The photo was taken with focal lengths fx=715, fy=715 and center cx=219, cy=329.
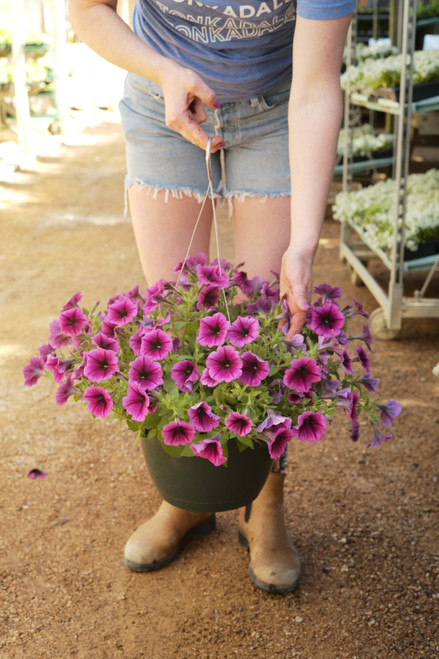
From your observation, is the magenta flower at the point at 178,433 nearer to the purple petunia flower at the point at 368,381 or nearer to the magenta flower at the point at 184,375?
the magenta flower at the point at 184,375

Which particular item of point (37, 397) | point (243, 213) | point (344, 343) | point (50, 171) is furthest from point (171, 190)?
point (50, 171)

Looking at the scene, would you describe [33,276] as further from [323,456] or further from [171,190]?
[171,190]

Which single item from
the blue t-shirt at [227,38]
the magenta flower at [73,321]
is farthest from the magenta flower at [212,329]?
the blue t-shirt at [227,38]

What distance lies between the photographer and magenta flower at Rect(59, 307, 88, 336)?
1.48 metres

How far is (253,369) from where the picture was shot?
129cm

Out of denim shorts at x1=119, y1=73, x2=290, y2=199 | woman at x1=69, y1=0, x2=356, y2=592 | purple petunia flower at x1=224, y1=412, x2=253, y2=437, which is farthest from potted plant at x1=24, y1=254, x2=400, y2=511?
denim shorts at x1=119, y1=73, x2=290, y2=199

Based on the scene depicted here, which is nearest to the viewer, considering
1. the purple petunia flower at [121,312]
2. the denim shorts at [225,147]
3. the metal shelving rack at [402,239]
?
the purple petunia flower at [121,312]

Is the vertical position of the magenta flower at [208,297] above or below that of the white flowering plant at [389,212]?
above

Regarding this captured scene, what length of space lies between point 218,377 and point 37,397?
72.3 inches

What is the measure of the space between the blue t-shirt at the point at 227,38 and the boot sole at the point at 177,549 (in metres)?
1.16

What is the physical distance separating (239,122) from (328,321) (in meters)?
0.53

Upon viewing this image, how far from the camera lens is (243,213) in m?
1.68

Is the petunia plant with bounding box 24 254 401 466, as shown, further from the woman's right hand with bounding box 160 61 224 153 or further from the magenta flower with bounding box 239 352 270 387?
the woman's right hand with bounding box 160 61 224 153

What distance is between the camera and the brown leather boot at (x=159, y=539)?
1898 millimetres
